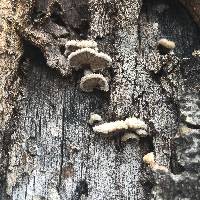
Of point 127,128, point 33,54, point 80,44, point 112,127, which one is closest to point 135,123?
point 127,128

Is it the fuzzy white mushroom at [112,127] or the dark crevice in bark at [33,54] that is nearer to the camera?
the fuzzy white mushroom at [112,127]

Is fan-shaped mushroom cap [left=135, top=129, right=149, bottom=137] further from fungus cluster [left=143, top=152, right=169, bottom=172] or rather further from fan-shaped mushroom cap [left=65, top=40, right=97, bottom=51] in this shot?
fan-shaped mushroom cap [left=65, top=40, right=97, bottom=51]

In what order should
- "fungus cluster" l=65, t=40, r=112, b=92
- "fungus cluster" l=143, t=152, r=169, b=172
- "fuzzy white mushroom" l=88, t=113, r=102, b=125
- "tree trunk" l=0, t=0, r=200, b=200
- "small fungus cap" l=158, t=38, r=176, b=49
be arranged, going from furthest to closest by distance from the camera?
"small fungus cap" l=158, t=38, r=176, b=49 < "fungus cluster" l=65, t=40, r=112, b=92 < "fuzzy white mushroom" l=88, t=113, r=102, b=125 < "tree trunk" l=0, t=0, r=200, b=200 < "fungus cluster" l=143, t=152, r=169, b=172

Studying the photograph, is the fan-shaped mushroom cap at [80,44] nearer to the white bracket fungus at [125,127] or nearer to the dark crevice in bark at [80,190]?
the white bracket fungus at [125,127]

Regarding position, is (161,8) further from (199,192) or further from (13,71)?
(199,192)

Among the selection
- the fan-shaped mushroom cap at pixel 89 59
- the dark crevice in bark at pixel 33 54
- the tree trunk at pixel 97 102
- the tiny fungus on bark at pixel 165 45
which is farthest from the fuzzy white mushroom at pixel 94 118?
the tiny fungus on bark at pixel 165 45

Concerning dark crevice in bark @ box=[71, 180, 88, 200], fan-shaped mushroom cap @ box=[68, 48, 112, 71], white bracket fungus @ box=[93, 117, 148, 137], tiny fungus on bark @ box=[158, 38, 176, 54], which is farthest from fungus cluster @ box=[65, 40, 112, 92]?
dark crevice in bark @ box=[71, 180, 88, 200]

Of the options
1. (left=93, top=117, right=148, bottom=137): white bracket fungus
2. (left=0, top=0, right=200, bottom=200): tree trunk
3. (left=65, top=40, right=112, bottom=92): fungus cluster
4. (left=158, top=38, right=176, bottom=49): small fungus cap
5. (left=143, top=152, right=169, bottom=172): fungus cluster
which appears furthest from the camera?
(left=158, top=38, right=176, bottom=49): small fungus cap

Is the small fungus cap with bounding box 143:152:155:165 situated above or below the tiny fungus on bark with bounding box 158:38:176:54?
below
